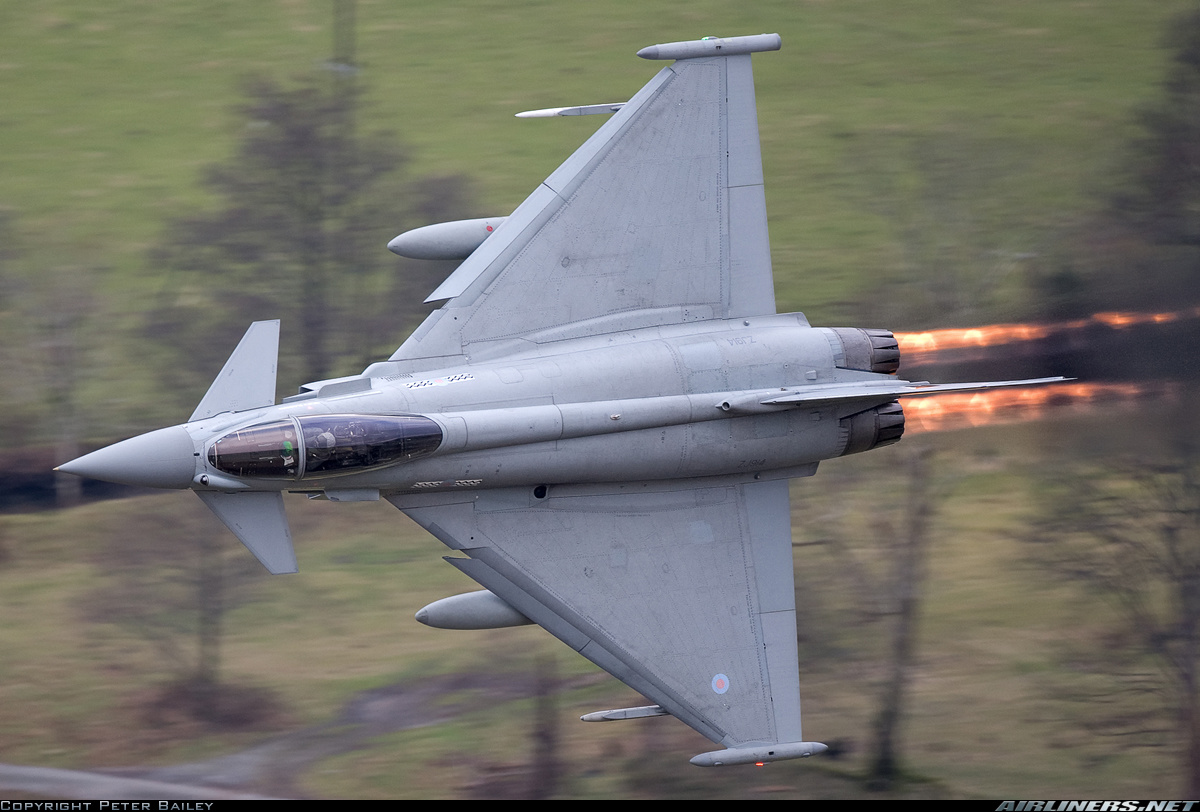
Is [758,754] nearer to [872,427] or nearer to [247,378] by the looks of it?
[872,427]

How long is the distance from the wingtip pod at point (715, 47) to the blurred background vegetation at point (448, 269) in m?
10.1

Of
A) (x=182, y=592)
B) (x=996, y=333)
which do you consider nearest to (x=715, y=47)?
(x=996, y=333)

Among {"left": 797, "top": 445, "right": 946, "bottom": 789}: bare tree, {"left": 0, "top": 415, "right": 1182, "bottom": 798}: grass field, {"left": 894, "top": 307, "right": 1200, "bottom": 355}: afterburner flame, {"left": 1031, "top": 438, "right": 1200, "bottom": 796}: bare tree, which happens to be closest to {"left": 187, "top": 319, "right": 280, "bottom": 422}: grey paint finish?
{"left": 0, "top": 415, "right": 1182, "bottom": 798}: grass field

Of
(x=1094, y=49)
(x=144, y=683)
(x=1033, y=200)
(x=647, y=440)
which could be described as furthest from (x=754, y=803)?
(x=1094, y=49)

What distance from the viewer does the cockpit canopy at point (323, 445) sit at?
19.0 m

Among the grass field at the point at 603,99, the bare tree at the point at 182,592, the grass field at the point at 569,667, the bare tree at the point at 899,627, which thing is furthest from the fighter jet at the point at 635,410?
the grass field at the point at 603,99

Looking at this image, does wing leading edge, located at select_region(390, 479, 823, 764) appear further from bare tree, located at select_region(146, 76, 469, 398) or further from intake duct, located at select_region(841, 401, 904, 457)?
bare tree, located at select_region(146, 76, 469, 398)

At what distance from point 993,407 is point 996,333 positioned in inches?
67.7

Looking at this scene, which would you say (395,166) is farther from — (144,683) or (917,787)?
(917,787)

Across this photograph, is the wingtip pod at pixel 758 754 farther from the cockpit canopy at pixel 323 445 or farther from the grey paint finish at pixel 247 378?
the grey paint finish at pixel 247 378

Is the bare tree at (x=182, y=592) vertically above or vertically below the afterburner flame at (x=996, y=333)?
below

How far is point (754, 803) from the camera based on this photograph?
2734 cm

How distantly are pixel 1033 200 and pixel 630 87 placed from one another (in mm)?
10557

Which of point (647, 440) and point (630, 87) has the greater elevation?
point (630, 87)
